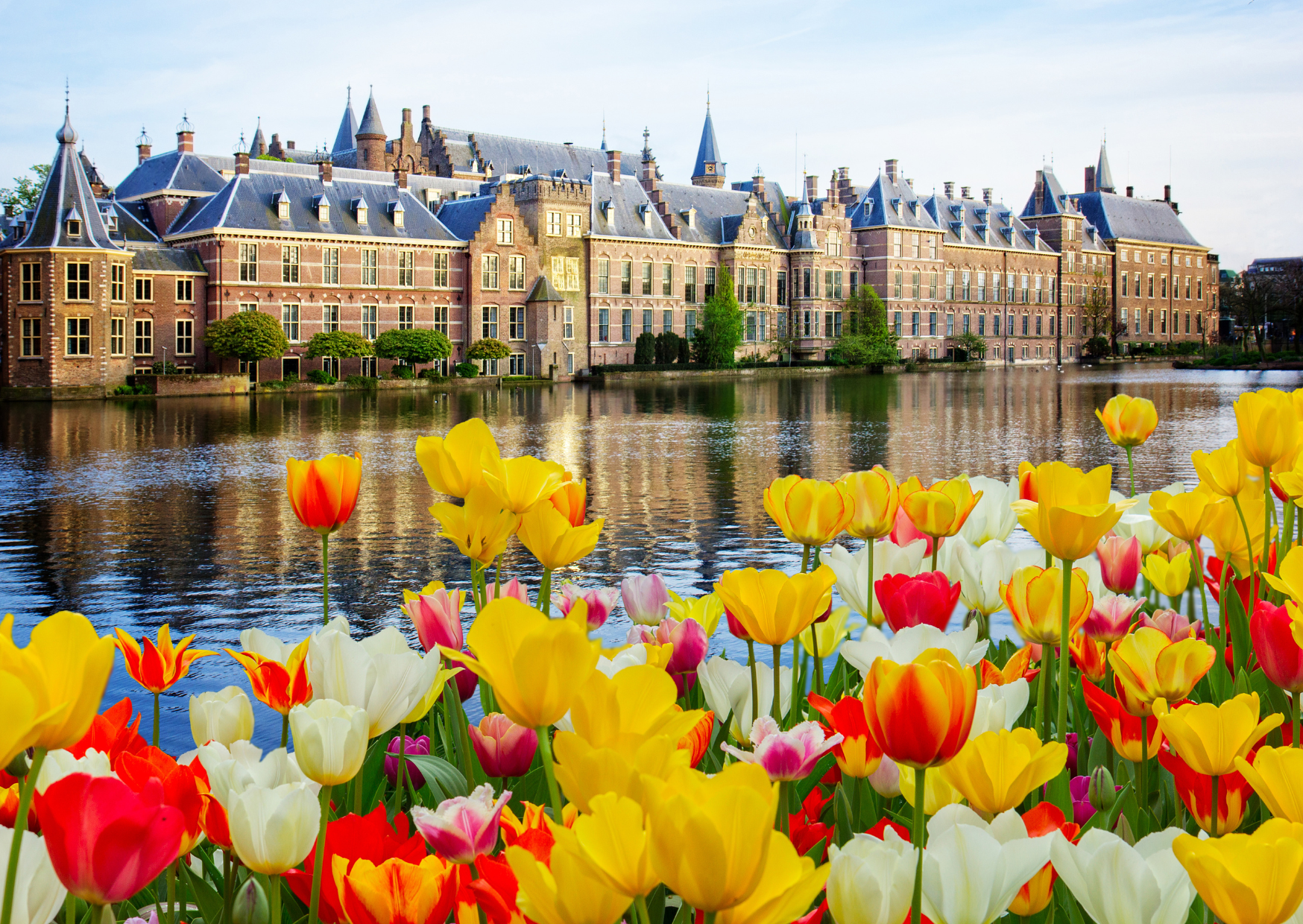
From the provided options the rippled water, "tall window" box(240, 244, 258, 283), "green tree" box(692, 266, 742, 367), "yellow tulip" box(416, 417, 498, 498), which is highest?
"tall window" box(240, 244, 258, 283)

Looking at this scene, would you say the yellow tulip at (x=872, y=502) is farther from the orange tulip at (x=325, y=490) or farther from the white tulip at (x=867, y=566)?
the orange tulip at (x=325, y=490)

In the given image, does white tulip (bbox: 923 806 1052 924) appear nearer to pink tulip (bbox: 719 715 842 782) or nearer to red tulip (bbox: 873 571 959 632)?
pink tulip (bbox: 719 715 842 782)

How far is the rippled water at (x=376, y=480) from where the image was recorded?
28.1 ft

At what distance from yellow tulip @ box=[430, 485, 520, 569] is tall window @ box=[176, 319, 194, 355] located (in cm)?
4388

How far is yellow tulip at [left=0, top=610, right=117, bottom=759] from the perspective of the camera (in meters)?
1.10

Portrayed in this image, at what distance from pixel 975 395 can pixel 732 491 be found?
994 inches

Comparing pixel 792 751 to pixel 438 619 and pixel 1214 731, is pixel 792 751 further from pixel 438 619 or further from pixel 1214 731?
pixel 438 619

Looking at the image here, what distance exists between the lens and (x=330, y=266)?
45938 mm

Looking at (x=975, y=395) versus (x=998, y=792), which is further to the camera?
(x=975, y=395)

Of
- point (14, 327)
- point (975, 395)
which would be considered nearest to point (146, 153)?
point (14, 327)

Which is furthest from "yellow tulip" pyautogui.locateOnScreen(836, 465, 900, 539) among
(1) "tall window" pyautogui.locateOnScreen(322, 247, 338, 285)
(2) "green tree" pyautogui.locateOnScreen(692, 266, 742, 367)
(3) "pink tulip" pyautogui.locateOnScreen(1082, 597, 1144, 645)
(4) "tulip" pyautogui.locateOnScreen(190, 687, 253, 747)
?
(2) "green tree" pyautogui.locateOnScreen(692, 266, 742, 367)

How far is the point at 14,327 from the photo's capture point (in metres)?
38.6

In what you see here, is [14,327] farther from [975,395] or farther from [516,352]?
[975,395]

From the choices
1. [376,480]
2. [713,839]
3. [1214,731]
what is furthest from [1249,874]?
[376,480]
